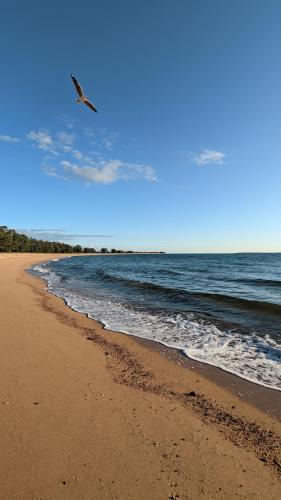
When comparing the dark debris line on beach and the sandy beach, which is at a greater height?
the sandy beach

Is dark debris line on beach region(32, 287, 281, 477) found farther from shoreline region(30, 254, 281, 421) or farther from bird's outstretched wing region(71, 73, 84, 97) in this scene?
bird's outstretched wing region(71, 73, 84, 97)

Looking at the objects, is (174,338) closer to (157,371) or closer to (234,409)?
(157,371)

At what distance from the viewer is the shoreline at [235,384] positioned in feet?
17.0

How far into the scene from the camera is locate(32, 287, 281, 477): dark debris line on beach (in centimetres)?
394

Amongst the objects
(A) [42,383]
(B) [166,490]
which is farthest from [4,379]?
(B) [166,490]

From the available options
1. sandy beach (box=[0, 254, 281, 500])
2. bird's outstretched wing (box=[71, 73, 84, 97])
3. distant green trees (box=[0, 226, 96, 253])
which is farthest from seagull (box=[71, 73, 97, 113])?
distant green trees (box=[0, 226, 96, 253])

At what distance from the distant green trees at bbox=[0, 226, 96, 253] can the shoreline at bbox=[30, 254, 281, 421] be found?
107 m

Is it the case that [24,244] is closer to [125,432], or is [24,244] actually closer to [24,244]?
[24,244]

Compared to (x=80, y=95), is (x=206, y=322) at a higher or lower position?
lower

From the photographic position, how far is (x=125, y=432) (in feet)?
13.7

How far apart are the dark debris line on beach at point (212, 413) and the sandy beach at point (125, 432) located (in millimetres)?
14

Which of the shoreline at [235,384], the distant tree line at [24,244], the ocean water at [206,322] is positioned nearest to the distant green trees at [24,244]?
→ the distant tree line at [24,244]

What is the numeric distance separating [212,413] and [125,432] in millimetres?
1412

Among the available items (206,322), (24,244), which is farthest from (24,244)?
(206,322)
